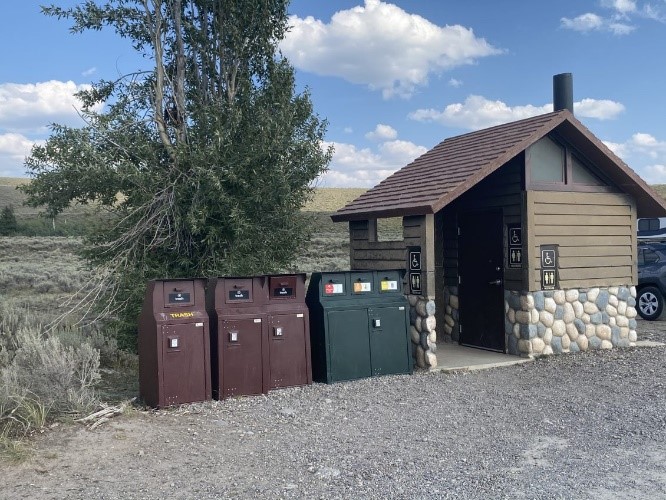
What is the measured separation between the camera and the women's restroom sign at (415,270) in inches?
381

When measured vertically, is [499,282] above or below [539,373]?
above

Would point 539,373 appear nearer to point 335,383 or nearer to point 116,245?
point 335,383

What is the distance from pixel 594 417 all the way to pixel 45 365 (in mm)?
5808

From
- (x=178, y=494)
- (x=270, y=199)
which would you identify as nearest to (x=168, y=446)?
(x=178, y=494)

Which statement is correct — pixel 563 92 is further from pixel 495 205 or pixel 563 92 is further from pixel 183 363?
pixel 183 363

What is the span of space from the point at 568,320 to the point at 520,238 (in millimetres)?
1643

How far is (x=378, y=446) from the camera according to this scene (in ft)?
19.7

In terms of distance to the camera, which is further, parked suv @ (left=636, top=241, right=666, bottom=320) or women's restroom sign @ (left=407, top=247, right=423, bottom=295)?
parked suv @ (left=636, top=241, right=666, bottom=320)

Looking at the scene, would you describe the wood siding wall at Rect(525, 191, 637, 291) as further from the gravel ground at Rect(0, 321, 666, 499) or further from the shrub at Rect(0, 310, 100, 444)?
the shrub at Rect(0, 310, 100, 444)

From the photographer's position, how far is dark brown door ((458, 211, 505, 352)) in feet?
35.8

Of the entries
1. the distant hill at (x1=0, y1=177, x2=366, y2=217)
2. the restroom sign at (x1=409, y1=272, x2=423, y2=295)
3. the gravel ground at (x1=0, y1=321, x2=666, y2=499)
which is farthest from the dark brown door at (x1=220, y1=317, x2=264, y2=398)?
the distant hill at (x1=0, y1=177, x2=366, y2=217)

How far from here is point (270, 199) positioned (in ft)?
38.3

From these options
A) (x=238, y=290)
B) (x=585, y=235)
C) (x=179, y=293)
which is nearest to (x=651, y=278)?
(x=585, y=235)

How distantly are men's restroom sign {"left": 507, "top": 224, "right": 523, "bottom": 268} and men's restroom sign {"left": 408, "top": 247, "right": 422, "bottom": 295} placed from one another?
1.77 meters
